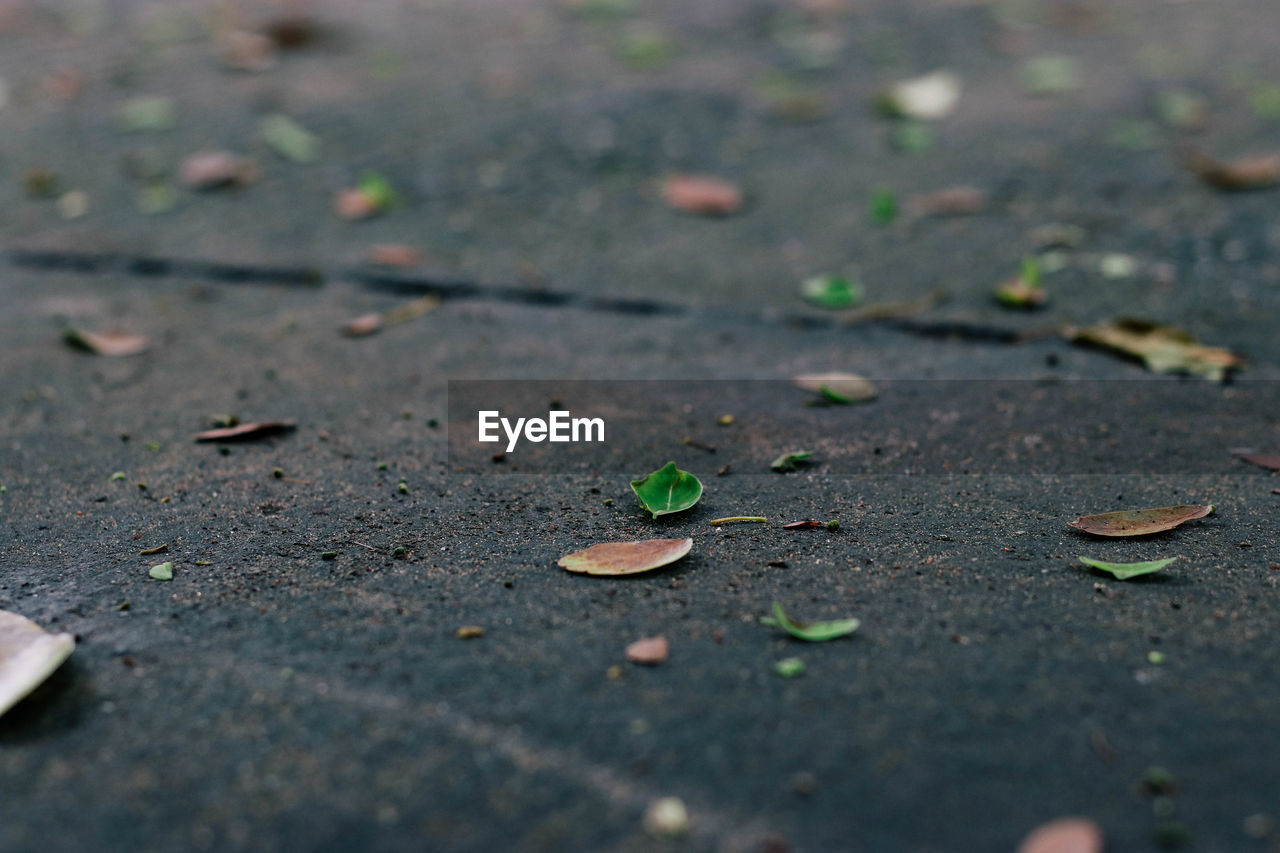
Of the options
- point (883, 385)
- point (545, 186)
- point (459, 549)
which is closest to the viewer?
point (459, 549)

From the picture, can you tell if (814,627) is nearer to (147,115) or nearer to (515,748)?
(515,748)

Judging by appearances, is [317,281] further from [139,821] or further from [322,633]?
[139,821]

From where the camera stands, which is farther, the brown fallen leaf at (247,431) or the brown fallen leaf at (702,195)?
the brown fallen leaf at (702,195)

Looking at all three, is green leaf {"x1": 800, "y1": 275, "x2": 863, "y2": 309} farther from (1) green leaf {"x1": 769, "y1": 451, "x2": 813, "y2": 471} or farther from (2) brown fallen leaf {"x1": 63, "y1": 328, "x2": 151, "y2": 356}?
(2) brown fallen leaf {"x1": 63, "y1": 328, "x2": 151, "y2": 356}

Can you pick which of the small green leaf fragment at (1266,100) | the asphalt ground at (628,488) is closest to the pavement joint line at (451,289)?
the asphalt ground at (628,488)

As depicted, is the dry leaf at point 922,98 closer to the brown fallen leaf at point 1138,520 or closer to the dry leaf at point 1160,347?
the dry leaf at point 1160,347

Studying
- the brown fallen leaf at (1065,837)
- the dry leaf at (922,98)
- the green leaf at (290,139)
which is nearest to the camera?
the brown fallen leaf at (1065,837)

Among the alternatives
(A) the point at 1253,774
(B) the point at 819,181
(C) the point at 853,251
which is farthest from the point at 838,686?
(B) the point at 819,181

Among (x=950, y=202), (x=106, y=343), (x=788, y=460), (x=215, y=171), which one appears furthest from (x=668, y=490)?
(x=215, y=171)
